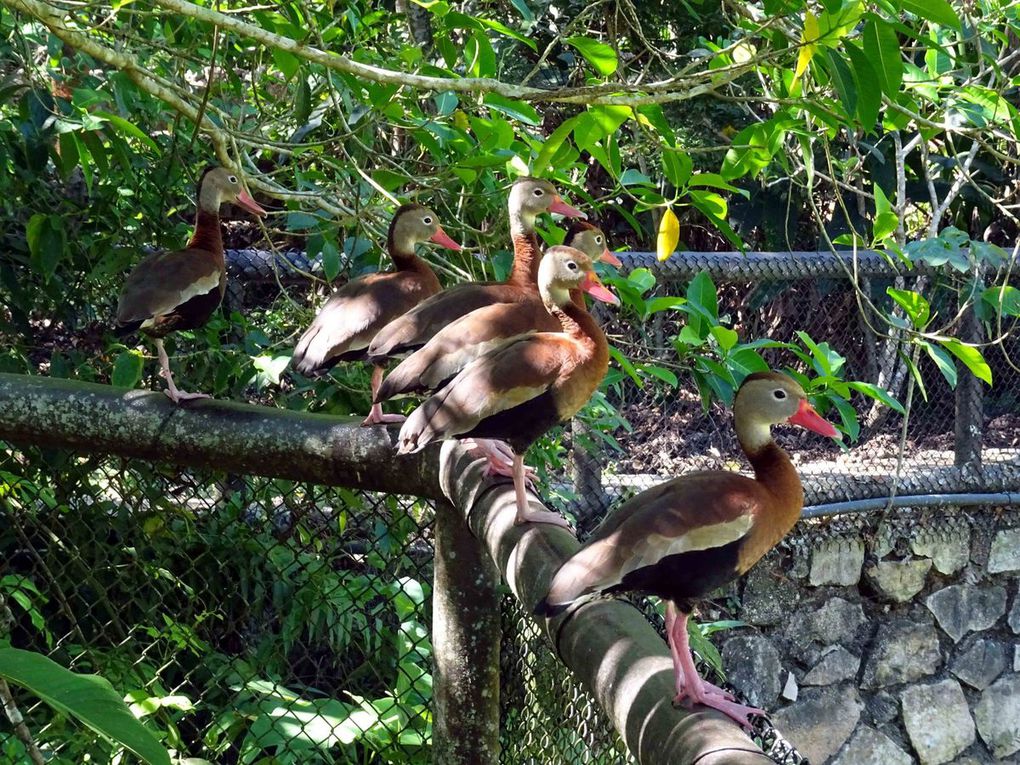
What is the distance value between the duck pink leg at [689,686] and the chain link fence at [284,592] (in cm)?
10

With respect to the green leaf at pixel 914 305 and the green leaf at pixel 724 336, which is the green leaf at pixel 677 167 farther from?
the green leaf at pixel 914 305

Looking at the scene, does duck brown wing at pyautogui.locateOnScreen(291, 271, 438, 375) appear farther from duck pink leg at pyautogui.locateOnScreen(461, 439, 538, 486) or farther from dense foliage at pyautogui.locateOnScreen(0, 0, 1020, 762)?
duck pink leg at pyautogui.locateOnScreen(461, 439, 538, 486)

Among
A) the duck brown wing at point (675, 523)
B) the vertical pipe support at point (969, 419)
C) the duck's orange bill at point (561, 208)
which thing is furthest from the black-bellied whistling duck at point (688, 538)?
the vertical pipe support at point (969, 419)

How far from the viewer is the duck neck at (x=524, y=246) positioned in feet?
11.2

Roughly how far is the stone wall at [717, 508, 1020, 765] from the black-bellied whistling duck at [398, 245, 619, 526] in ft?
9.03

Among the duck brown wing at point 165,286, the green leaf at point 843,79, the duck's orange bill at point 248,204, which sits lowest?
the duck brown wing at point 165,286

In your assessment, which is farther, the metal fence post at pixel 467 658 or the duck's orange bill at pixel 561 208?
the duck's orange bill at pixel 561 208

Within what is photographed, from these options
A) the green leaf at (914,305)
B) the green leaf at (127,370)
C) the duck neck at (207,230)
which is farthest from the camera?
the duck neck at (207,230)

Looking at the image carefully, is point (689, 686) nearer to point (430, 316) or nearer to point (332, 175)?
point (430, 316)

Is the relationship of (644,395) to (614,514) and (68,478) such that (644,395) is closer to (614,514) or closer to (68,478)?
(68,478)

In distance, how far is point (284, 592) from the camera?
3.44 metres

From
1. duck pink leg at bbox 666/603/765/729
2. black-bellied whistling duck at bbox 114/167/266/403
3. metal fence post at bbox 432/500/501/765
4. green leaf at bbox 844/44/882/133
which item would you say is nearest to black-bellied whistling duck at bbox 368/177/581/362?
black-bellied whistling duck at bbox 114/167/266/403

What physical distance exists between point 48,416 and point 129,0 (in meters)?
1.06

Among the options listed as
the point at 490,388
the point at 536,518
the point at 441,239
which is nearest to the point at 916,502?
the point at 441,239
